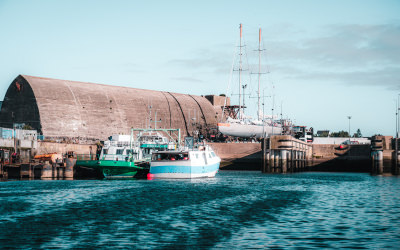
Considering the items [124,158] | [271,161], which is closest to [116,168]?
[124,158]

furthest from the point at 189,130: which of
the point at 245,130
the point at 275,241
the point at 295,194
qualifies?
the point at 275,241

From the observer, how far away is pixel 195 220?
Answer: 1187 inches

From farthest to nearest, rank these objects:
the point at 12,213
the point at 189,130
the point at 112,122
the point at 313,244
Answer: the point at 189,130, the point at 112,122, the point at 12,213, the point at 313,244

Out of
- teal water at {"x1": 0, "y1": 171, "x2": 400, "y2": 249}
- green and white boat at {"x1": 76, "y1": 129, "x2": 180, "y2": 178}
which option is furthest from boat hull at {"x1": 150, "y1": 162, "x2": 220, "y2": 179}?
teal water at {"x1": 0, "y1": 171, "x2": 400, "y2": 249}

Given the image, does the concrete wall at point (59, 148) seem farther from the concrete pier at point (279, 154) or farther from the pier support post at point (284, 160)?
the pier support post at point (284, 160)

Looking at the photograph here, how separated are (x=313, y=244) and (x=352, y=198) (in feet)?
77.3

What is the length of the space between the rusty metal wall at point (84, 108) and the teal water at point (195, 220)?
7372 cm

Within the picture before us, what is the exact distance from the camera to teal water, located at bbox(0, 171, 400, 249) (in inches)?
927

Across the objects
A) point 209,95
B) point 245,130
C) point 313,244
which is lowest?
point 313,244

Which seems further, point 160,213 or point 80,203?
point 80,203

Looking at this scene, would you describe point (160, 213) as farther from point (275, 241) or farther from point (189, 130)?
point (189, 130)

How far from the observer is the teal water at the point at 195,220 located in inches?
927

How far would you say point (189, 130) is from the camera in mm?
151000

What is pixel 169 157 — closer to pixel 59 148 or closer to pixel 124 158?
pixel 124 158
